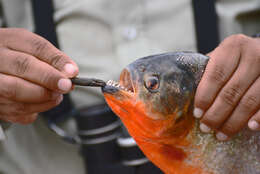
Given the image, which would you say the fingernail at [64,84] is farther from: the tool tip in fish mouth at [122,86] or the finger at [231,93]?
the finger at [231,93]

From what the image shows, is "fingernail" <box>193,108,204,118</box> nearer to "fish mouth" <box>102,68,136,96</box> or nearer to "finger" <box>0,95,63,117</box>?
"fish mouth" <box>102,68,136,96</box>

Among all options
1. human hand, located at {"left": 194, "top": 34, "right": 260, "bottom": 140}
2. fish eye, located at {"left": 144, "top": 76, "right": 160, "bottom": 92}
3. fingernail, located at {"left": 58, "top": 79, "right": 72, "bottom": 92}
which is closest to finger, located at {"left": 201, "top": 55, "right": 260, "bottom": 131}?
human hand, located at {"left": 194, "top": 34, "right": 260, "bottom": 140}

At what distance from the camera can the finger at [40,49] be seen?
23.8 inches

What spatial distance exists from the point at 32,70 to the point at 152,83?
246mm

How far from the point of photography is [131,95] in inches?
22.1

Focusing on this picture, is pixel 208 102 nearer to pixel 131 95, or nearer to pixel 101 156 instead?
pixel 131 95

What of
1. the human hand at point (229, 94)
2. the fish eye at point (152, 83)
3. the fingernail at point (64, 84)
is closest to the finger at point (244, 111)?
the human hand at point (229, 94)

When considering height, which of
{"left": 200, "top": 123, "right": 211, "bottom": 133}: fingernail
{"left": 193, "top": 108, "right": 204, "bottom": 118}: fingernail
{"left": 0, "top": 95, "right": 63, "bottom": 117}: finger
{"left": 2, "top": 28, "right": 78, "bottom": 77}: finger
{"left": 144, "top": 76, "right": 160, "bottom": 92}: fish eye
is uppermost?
{"left": 2, "top": 28, "right": 78, "bottom": 77}: finger

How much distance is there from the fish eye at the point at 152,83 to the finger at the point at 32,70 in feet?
0.50

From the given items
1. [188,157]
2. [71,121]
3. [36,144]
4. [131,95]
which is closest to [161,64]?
[131,95]

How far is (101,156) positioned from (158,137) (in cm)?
44

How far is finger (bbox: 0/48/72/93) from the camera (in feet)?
1.93

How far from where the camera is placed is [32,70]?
603mm

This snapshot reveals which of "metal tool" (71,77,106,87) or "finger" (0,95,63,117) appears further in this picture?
"finger" (0,95,63,117)
